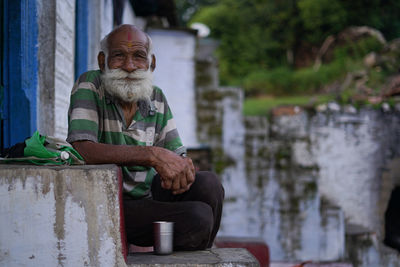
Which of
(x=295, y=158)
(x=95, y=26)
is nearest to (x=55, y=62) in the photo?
(x=95, y=26)

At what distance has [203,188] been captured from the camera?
2.25 meters

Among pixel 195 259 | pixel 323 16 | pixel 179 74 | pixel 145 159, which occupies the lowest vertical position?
pixel 195 259

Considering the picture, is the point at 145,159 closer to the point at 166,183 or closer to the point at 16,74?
the point at 166,183

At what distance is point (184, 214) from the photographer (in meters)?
2.14

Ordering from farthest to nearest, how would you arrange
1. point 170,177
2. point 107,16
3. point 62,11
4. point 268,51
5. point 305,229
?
point 268,51 → point 305,229 → point 107,16 → point 62,11 → point 170,177

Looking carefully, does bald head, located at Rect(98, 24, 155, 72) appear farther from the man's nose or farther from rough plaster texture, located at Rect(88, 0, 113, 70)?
rough plaster texture, located at Rect(88, 0, 113, 70)

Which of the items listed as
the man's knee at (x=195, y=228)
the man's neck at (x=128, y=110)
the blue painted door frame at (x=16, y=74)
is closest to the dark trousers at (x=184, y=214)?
the man's knee at (x=195, y=228)

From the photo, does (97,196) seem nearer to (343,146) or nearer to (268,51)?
(343,146)

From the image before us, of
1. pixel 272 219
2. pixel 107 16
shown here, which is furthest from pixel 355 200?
pixel 107 16

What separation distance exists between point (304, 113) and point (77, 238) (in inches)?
237

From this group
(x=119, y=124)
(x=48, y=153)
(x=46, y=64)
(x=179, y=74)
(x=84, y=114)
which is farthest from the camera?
(x=179, y=74)

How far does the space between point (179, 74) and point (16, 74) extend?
4.71 m

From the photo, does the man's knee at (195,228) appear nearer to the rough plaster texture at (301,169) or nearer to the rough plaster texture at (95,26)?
the rough plaster texture at (95,26)

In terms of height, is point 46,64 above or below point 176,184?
above
